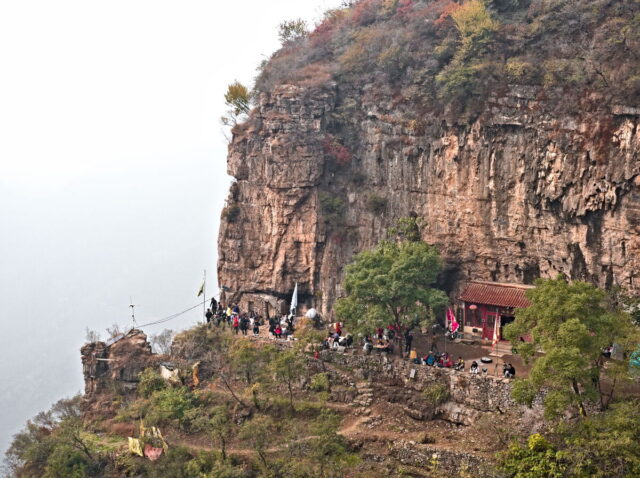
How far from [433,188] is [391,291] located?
24.8ft

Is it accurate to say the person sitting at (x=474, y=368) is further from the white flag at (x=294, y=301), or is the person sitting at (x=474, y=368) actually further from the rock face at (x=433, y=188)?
the white flag at (x=294, y=301)

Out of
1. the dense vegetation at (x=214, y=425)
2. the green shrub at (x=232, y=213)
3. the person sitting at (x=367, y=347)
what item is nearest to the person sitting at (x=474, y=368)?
the person sitting at (x=367, y=347)

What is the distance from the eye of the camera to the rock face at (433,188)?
29.1 meters

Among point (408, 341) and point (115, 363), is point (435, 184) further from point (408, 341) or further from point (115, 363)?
point (115, 363)

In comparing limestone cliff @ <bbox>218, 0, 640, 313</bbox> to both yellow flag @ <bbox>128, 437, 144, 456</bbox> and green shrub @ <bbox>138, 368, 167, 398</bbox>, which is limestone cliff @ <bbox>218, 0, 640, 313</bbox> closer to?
green shrub @ <bbox>138, 368, 167, 398</bbox>

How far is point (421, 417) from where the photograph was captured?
28.6m

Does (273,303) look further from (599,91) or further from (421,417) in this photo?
(599,91)

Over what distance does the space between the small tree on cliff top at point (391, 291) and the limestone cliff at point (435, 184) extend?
3.43 m

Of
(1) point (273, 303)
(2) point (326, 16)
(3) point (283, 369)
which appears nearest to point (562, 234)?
(3) point (283, 369)

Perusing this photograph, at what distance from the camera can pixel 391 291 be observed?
31.0 meters

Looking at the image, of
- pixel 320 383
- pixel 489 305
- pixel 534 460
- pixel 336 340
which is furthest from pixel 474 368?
pixel 336 340

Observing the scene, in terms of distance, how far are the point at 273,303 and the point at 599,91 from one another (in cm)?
2204

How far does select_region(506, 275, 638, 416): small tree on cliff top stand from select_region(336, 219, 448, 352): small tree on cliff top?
683cm

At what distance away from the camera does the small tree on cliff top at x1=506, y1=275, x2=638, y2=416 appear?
22.6 meters
